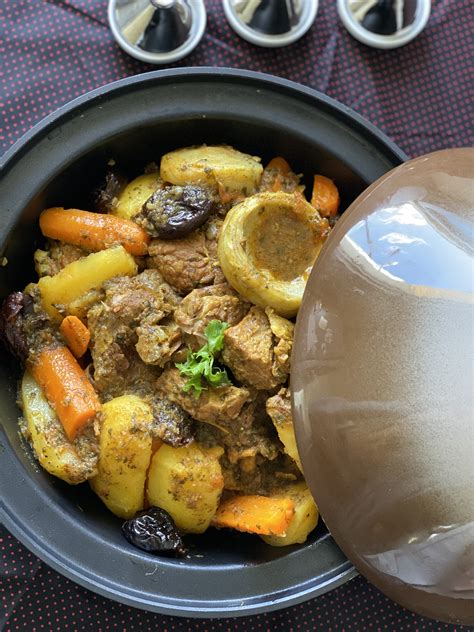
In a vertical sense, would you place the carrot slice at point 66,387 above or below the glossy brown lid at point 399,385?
below

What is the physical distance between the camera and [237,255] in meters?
2.04

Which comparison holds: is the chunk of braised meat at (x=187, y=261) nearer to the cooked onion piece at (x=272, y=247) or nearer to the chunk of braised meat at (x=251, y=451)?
the cooked onion piece at (x=272, y=247)

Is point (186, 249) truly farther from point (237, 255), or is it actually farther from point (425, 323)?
point (425, 323)

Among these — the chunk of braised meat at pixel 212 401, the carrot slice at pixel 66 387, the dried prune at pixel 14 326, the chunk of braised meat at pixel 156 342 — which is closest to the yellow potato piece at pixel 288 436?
the chunk of braised meat at pixel 212 401

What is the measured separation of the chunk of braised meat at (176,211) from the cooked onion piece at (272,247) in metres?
0.08

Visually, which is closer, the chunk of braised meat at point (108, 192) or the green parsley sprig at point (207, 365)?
the green parsley sprig at point (207, 365)

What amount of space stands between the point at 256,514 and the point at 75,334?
0.67 meters

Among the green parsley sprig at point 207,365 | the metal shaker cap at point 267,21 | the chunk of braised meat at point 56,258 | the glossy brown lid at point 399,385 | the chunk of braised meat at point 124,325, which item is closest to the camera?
the glossy brown lid at point 399,385

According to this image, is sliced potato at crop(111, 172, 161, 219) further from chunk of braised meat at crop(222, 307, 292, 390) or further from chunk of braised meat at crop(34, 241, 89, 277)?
chunk of braised meat at crop(222, 307, 292, 390)

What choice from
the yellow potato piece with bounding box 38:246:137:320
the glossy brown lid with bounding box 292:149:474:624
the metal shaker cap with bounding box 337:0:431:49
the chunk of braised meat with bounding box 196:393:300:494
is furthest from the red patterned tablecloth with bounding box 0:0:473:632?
the glossy brown lid with bounding box 292:149:474:624

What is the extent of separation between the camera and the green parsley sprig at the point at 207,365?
201cm

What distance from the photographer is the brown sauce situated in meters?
2.11

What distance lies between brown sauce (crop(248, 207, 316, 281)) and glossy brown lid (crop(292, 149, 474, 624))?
32 centimetres

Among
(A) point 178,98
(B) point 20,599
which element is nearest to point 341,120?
(A) point 178,98
